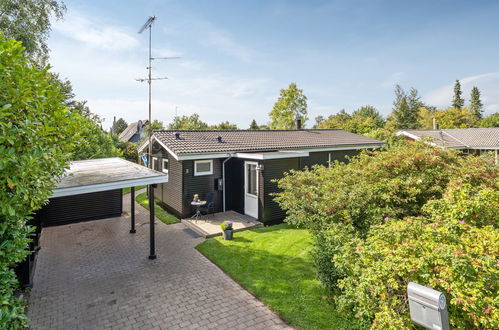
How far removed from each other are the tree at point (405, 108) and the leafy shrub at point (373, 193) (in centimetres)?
4326

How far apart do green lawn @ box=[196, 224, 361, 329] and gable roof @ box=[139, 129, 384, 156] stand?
13.4 ft

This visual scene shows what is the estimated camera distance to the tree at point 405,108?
4441 centimetres

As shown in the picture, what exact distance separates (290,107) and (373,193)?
36205 millimetres

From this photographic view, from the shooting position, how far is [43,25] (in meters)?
13.8

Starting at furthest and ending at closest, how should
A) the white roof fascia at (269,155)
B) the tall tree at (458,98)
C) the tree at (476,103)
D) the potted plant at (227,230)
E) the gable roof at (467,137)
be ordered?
Result: the tall tree at (458,98)
the tree at (476,103)
the gable roof at (467,137)
the white roof fascia at (269,155)
the potted plant at (227,230)

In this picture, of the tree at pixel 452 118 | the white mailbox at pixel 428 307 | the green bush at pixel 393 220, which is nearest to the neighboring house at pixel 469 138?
the green bush at pixel 393 220

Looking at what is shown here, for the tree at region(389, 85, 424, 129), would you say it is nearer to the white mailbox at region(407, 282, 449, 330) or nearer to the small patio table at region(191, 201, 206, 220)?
the small patio table at region(191, 201, 206, 220)

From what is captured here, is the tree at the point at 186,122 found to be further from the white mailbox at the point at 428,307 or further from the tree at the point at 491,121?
the tree at the point at 491,121

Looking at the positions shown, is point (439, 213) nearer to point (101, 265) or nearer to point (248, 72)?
point (101, 265)

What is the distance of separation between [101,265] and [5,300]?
580 centimetres

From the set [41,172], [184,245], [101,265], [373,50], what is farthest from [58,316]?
[373,50]

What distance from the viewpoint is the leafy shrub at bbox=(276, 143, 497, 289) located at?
18.4 feet

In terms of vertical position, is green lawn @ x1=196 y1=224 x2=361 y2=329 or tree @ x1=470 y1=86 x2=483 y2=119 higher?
tree @ x1=470 y1=86 x2=483 y2=119

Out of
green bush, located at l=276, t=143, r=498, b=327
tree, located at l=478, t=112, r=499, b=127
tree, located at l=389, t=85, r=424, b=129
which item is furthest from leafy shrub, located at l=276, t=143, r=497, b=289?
tree, located at l=478, t=112, r=499, b=127
